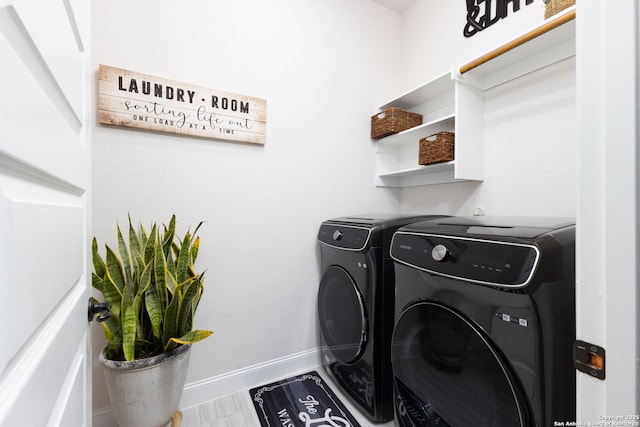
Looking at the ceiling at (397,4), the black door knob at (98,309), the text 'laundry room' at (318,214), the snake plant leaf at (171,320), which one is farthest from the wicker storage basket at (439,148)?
the black door knob at (98,309)

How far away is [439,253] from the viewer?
92 centimetres

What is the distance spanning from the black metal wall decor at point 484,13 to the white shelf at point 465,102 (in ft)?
1.02

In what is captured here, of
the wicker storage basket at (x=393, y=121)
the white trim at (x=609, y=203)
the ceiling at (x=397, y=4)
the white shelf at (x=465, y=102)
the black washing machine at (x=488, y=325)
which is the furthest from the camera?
the ceiling at (x=397, y=4)

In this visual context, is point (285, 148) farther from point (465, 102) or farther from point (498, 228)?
point (498, 228)

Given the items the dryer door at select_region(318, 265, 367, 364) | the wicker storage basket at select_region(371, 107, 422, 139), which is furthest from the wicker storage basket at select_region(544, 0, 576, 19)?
the dryer door at select_region(318, 265, 367, 364)

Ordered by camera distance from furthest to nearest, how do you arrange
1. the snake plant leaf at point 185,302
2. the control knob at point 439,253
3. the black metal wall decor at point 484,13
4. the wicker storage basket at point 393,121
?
1. the wicker storage basket at point 393,121
2. the black metal wall decor at point 484,13
3. the snake plant leaf at point 185,302
4. the control knob at point 439,253

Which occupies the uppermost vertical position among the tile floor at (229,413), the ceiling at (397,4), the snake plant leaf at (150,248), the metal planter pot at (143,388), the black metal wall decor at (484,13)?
the ceiling at (397,4)

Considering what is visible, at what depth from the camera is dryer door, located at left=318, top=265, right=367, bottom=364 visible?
139cm

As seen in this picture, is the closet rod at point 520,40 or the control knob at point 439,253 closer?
the control knob at point 439,253

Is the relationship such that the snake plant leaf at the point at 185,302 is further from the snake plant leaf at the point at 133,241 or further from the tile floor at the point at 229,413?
the tile floor at the point at 229,413

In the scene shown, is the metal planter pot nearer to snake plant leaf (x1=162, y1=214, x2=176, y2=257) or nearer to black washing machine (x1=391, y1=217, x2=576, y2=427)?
snake plant leaf (x1=162, y1=214, x2=176, y2=257)

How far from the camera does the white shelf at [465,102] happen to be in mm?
1266

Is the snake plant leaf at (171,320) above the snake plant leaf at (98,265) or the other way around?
the other way around

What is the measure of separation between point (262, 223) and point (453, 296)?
1155 millimetres
